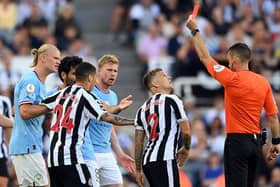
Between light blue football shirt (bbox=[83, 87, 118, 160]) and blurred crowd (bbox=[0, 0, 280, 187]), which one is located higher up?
blurred crowd (bbox=[0, 0, 280, 187])

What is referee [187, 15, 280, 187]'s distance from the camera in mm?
14039

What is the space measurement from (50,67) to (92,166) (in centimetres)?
161

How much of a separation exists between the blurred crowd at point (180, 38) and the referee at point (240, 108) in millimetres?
7396

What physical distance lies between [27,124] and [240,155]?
2.77 meters

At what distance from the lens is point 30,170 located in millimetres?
14609

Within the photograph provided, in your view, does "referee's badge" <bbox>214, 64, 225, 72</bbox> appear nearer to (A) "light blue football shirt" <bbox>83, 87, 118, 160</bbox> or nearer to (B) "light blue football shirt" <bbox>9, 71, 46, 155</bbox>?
(A) "light blue football shirt" <bbox>83, 87, 118, 160</bbox>

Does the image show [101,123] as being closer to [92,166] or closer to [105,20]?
[92,166]

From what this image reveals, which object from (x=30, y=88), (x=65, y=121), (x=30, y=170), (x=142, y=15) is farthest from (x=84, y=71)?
(x=142, y=15)

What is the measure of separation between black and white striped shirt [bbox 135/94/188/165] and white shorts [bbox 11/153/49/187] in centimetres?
164

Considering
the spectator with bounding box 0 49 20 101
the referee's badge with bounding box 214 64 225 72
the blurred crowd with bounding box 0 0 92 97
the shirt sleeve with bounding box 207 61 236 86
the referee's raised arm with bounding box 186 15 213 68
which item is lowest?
the shirt sleeve with bounding box 207 61 236 86

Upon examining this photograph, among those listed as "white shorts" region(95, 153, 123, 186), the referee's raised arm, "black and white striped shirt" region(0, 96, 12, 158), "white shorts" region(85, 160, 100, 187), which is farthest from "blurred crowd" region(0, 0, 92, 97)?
"white shorts" region(85, 160, 100, 187)

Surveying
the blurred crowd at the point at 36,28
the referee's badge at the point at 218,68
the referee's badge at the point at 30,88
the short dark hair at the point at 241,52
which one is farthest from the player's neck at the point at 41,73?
the blurred crowd at the point at 36,28

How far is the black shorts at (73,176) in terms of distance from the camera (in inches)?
527

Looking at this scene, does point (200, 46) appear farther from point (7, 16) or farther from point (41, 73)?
point (7, 16)
